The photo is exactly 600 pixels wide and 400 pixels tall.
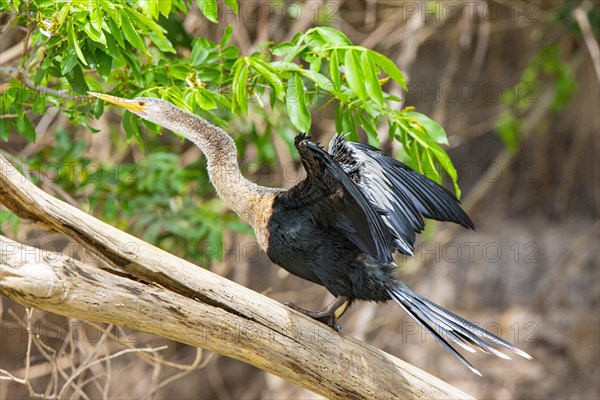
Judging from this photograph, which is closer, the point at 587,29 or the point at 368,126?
the point at 368,126

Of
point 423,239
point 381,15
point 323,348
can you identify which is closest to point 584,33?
point 381,15

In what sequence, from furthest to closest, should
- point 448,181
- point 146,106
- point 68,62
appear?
point 448,181, point 146,106, point 68,62

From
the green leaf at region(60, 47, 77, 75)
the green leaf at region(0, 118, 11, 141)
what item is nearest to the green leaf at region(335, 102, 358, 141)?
the green leaf at region(60, 47, 77, 75)

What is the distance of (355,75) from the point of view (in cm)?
230

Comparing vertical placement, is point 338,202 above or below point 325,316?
above

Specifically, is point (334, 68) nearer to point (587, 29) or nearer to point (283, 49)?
point (283, 49)

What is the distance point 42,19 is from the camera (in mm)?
2258

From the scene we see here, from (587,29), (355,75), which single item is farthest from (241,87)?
(587,29)

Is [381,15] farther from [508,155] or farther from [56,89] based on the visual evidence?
[56,89]

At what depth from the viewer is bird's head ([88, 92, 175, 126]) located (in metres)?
2.52

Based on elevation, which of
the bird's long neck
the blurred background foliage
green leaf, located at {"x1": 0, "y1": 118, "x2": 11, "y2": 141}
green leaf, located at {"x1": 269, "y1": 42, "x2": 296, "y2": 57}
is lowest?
the blurred background foliage

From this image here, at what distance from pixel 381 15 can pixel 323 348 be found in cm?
364

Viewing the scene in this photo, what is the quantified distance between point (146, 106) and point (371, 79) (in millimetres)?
836

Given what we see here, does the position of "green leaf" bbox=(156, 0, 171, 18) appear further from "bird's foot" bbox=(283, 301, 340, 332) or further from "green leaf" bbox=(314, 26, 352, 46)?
"bird's foot" bbox=(283, 301, 340, 332)
